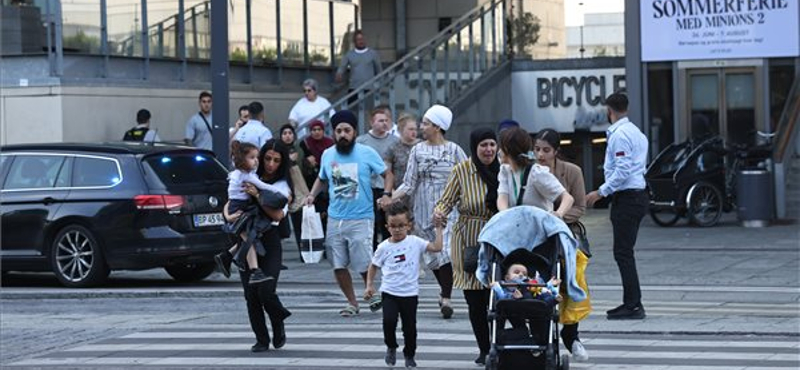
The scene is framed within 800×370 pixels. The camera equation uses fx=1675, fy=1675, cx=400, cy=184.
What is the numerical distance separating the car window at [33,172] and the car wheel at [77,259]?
0.71m

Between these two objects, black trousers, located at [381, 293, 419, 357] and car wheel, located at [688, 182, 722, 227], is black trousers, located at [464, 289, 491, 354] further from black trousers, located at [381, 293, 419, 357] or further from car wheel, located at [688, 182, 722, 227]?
car wheel, located at [688, 182, 722, 227]

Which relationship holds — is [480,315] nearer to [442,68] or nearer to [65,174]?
[65,174]

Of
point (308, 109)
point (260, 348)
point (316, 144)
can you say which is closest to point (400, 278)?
point (260, 348)

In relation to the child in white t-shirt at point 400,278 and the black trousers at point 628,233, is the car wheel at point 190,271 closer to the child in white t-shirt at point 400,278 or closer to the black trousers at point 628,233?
the black trousers at point 628,233

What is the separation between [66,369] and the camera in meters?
11.7

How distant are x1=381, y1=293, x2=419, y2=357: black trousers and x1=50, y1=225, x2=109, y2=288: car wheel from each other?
720 centimetres

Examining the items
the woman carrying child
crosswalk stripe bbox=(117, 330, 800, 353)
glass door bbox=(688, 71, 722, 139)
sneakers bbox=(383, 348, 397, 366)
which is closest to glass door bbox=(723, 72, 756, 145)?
glass door bbox=(688, 71, 722, 139)

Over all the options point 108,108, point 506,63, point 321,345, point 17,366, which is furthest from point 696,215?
point 17,366

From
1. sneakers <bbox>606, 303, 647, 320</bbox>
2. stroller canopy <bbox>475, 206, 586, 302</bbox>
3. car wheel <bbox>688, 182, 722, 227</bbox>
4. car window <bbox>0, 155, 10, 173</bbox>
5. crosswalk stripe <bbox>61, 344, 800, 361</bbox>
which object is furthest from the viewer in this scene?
car wheel <bbox>688, 182, 722, 227</bbox>

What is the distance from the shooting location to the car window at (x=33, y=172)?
A: 18359mm

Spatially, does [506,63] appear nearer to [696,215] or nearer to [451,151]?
[696,215]

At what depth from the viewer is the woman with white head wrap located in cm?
1382

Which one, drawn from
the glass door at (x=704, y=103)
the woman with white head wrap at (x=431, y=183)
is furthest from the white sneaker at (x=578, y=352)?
the glass door at (x=704, y=103)

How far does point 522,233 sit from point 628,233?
130 inches
